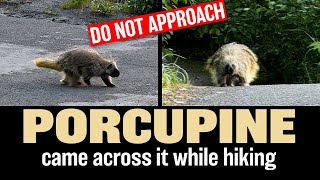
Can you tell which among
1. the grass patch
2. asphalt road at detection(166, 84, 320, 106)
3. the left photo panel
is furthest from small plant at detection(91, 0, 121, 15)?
asphalt road at detection(166, 84, 320, 106)

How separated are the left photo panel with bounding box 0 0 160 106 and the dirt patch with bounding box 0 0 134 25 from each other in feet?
0.04

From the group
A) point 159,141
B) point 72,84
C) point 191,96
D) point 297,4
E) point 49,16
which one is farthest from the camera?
point 49,16

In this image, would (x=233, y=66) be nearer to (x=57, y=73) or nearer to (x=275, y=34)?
(x=275, y=34)

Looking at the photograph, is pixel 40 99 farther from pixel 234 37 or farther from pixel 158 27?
pixel 234 37

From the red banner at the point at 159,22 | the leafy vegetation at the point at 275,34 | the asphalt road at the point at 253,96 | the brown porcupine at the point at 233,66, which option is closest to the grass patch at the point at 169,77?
the asphalt road at the point at 253,96

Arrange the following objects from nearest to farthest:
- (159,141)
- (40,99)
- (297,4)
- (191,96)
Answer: (159,141), (191,96), (40,99), (297,4)

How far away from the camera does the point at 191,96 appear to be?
162 inches

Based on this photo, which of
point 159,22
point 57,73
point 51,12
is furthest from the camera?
point 51,12

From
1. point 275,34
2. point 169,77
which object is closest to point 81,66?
point 169,77

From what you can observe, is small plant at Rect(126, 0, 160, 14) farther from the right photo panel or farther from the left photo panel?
the right photo panel

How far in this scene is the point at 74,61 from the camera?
215 inches

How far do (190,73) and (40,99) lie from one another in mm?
1888

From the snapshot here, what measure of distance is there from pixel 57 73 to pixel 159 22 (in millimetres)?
1611

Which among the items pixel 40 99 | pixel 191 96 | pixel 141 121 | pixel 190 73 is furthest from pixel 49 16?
pixel 141 121
